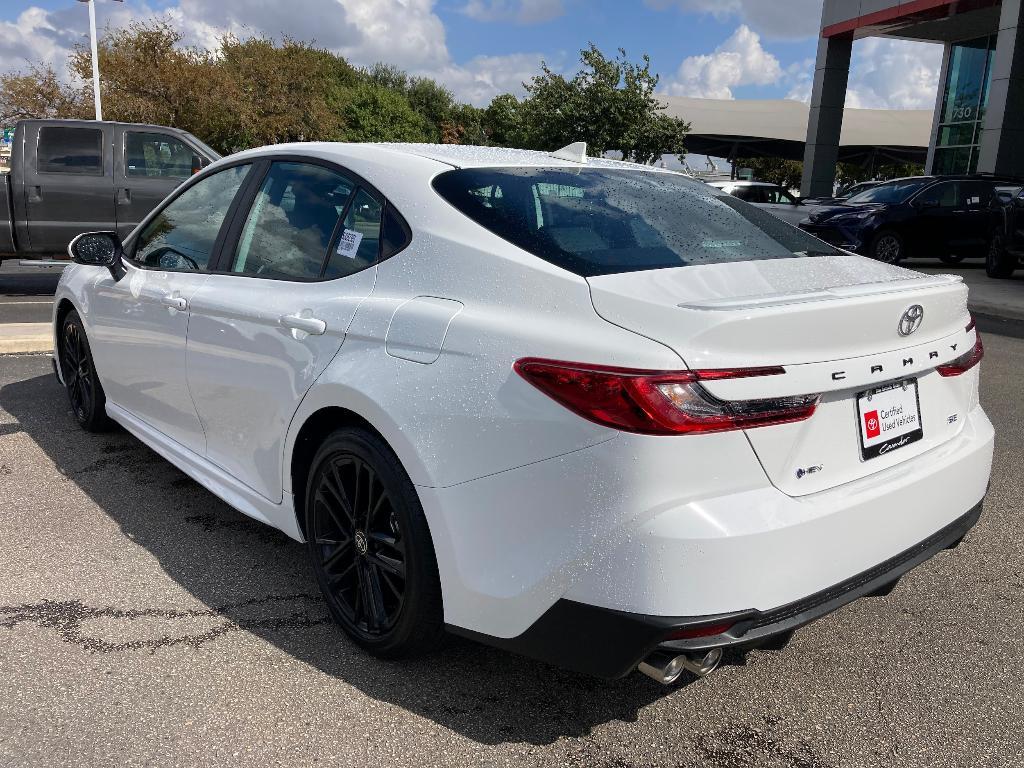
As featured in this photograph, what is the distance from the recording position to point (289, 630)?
2990 mm

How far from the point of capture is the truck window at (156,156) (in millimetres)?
10102

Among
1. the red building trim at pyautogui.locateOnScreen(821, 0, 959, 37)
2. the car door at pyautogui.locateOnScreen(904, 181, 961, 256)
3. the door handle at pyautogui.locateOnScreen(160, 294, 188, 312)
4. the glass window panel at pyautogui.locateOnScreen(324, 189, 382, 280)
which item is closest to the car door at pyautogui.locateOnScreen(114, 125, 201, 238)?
the door handle at pyautogui.locateOnScreen(160, 294, 188, 312)

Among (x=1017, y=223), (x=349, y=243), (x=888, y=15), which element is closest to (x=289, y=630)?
(x=349, y=243)

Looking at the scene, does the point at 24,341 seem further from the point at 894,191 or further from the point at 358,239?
the point at 894,191

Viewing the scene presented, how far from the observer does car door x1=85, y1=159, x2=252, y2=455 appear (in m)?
3.62

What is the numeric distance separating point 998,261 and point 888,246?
67.2 inches

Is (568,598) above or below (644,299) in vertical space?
below

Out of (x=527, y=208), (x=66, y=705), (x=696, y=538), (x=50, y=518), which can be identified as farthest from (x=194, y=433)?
(x=696, y=538)

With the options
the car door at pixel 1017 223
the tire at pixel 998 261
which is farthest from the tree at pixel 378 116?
the car door at pixel 1017 223

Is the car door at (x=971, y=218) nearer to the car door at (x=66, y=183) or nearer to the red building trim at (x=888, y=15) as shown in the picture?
the red building trim at (x=888, y=15)

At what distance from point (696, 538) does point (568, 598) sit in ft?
1.14

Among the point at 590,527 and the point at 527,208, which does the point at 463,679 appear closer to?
the point at 590,527

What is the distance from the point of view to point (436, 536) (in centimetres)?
239

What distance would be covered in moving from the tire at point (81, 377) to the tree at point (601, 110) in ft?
87.5
